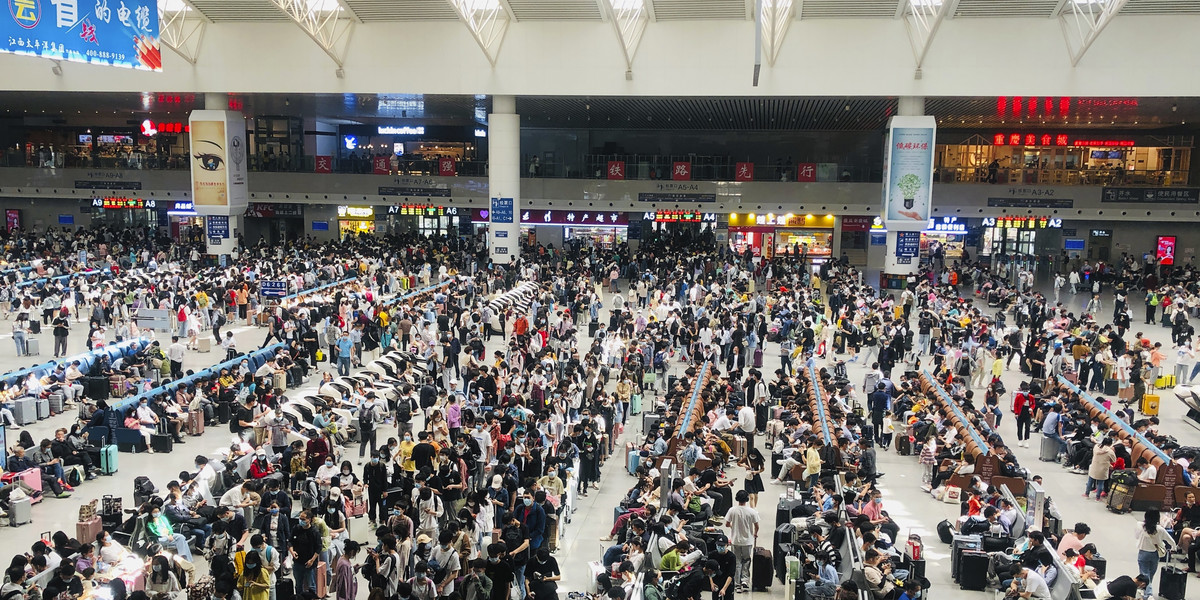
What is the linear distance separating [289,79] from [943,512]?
28057 mm

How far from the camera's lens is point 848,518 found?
11.3m

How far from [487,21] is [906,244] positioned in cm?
1639

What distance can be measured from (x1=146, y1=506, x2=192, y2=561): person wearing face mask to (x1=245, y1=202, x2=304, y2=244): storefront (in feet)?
130

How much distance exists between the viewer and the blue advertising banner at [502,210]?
35.9 metres

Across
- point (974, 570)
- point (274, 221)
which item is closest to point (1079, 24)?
point (974, 570)

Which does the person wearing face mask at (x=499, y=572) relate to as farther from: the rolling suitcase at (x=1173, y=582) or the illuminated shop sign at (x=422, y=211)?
the illuminated shop sign at (x=422, y=211)

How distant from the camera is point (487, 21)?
32062mm

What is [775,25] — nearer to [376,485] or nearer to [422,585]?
[376,485]

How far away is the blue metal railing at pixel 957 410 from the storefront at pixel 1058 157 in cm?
A: 2528

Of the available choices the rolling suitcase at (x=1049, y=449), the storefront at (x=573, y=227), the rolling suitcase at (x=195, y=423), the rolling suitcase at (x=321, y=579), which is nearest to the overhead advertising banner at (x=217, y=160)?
the storefront at (x=573, y=227)

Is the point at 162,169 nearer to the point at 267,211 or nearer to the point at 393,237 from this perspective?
the point at 267,211

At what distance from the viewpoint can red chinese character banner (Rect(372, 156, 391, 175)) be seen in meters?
46.1

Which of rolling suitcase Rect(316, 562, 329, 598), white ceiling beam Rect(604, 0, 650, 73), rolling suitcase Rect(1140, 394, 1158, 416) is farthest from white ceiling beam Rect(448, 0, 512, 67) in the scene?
rolling suitcase Rect(316, 562, 329, 598)

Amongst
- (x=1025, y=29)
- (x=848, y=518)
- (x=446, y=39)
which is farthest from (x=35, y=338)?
(x=1025, y=29)
